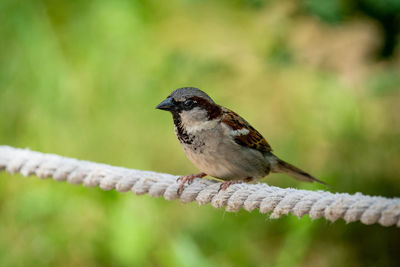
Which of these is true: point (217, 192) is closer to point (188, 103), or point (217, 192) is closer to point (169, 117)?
point (188, 103)

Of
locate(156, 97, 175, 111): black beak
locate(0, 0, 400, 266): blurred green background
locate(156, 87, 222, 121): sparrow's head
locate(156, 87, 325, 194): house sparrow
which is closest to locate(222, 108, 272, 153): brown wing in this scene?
locate(156, 87, 325, 194): house sparrow

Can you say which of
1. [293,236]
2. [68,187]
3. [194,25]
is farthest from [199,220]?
[194,25]

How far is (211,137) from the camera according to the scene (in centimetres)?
189

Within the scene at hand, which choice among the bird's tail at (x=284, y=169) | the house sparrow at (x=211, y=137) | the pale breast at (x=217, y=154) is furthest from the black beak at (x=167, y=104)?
the bird's tail at (x=284, y=169)

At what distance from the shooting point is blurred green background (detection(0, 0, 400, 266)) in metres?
2.75

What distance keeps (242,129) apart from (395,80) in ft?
3.73

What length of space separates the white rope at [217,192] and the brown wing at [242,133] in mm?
273

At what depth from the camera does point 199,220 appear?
2939mm

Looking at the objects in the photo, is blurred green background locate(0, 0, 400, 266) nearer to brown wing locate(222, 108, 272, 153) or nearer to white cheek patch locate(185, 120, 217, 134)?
brown wing locate(222, 108, 272, 153)

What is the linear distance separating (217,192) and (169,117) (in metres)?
1.95

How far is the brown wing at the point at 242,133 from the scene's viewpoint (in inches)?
77.7

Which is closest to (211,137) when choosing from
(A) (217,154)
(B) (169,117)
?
(A) (217,154)

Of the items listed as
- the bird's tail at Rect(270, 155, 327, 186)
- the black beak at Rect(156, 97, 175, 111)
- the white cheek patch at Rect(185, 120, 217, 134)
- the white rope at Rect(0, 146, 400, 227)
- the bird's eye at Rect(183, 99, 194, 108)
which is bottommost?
the white rope at Rect(0, 146, 400, 227)

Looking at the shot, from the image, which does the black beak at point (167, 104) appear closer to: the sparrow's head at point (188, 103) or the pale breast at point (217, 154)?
the sparrow's head at point (188, 103)
